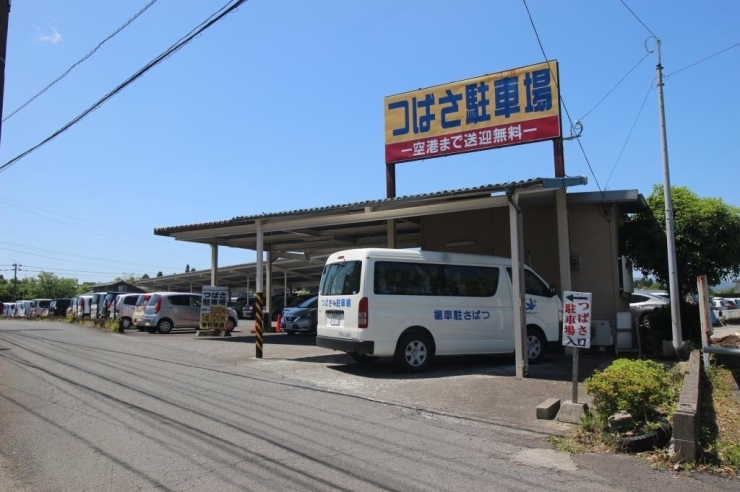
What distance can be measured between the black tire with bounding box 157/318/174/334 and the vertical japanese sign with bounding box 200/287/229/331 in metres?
3.92

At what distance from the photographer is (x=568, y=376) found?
33.6 feet

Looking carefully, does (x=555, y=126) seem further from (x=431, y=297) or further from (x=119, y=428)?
(x=119, y=428)

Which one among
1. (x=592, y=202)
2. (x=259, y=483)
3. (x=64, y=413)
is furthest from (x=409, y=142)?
(x=259, y=483)

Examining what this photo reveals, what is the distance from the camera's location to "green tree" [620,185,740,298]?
15.5 metres

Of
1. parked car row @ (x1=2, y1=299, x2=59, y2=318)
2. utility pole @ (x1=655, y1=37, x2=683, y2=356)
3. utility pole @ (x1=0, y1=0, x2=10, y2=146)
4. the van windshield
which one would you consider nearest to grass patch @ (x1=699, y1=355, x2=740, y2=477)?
utility pole @ (x1=655, y1=37, x2=683, y2=356)

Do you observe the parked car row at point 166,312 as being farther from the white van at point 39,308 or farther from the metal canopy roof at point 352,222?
the white van at point 39,308

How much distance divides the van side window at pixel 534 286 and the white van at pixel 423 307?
0.02 meters

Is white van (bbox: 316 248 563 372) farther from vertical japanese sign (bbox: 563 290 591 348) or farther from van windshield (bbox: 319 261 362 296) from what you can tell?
vertical japanese sign (bbox: 563 290 591 348)

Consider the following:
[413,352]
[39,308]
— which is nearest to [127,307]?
[413,352]

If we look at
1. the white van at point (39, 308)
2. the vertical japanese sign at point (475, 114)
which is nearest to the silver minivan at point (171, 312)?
the vertical japanese sign at point (475, 114)

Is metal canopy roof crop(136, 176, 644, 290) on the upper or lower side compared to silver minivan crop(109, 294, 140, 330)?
upper

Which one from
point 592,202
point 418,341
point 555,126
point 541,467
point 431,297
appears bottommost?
point 541,467

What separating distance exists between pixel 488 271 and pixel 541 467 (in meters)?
6.48

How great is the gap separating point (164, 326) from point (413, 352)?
14.8 meters
